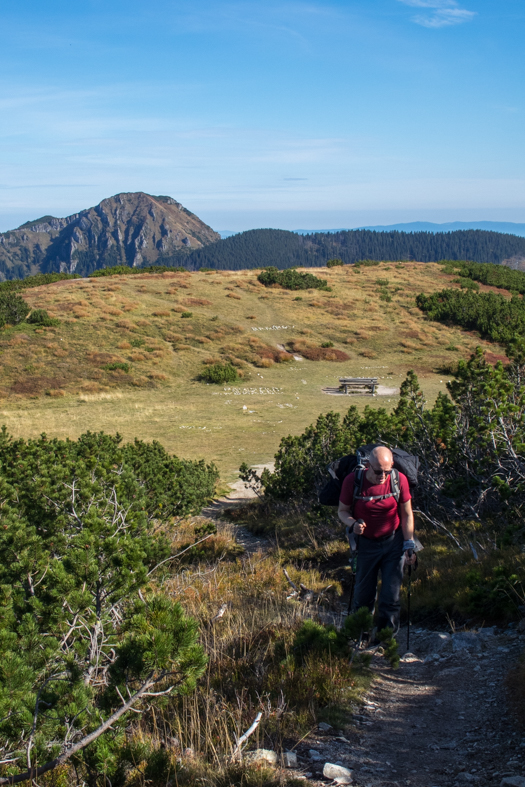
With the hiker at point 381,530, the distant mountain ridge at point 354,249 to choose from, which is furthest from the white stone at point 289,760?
the distant mountain ridge at point 354,249

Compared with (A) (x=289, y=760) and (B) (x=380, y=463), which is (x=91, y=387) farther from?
(A) (x=289, y=760)

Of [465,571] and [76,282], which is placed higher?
[76,282]

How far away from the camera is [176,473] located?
9.45 m

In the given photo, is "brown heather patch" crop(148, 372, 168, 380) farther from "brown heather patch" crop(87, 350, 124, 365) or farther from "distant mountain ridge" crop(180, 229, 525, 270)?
"distant mountain ridge" crop(180, 229, 525, 270)

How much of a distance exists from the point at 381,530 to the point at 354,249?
17845cm

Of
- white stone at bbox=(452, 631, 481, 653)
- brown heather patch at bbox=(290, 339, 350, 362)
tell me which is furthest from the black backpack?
brown heather patch at bbox=(290, 339, 350, 362)

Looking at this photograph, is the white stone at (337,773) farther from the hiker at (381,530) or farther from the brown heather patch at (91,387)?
the brown heather patch at (91,387)

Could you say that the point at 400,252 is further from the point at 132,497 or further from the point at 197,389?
the point at 132,497

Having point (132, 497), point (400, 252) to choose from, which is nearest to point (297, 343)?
point (132, 497)

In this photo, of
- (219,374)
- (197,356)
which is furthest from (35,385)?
(197,356)

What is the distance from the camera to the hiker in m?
4.16

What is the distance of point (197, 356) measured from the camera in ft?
91.5

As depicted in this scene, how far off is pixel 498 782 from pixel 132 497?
469 cm

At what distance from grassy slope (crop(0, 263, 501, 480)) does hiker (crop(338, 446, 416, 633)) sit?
29.6 ft
